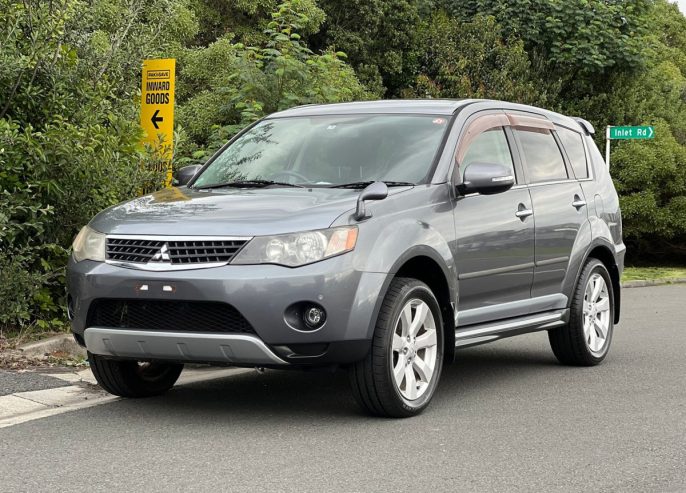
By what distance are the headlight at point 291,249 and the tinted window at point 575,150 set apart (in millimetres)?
3504

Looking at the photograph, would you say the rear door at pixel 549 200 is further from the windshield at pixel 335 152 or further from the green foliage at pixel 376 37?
the green foliage at pixel 376 37

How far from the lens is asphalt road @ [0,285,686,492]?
5.49 m


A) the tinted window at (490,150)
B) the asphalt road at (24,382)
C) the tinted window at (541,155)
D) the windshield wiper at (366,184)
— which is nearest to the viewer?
the windshield wiper at (366,184)

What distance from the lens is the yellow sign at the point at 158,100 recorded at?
1099cm

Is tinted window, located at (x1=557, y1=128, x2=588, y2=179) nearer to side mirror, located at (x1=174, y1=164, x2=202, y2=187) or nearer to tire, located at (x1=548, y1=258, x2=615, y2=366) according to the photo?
tire, located at (x1=548, y1=258, x2=615, y2=366)

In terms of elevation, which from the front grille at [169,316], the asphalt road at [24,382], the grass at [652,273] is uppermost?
the front grille at [169,316]

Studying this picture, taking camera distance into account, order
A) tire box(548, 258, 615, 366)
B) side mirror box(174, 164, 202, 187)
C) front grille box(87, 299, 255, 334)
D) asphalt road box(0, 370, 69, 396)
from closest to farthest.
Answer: front grille box(87, 299, 255, 334), asphalt road box(0, 370, 69, 396), side mirror box(174, 164, 202, 187), tire box(548, 258, 615, 366)

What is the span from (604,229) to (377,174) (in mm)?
2697

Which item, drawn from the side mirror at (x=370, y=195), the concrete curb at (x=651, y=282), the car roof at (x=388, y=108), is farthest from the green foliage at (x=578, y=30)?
the side mirror at (x=370, y=195)

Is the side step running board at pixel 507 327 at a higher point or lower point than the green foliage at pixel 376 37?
lower

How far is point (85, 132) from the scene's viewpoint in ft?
31.3

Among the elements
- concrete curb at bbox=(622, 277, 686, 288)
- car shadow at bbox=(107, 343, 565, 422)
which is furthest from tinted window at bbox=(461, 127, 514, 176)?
concrete curb at bbox=(622, 277, 686, 288)

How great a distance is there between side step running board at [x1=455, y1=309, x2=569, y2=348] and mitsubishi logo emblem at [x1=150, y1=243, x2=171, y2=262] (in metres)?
1.97

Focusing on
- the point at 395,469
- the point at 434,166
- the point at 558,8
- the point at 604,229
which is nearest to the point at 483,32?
the point at 558,8
